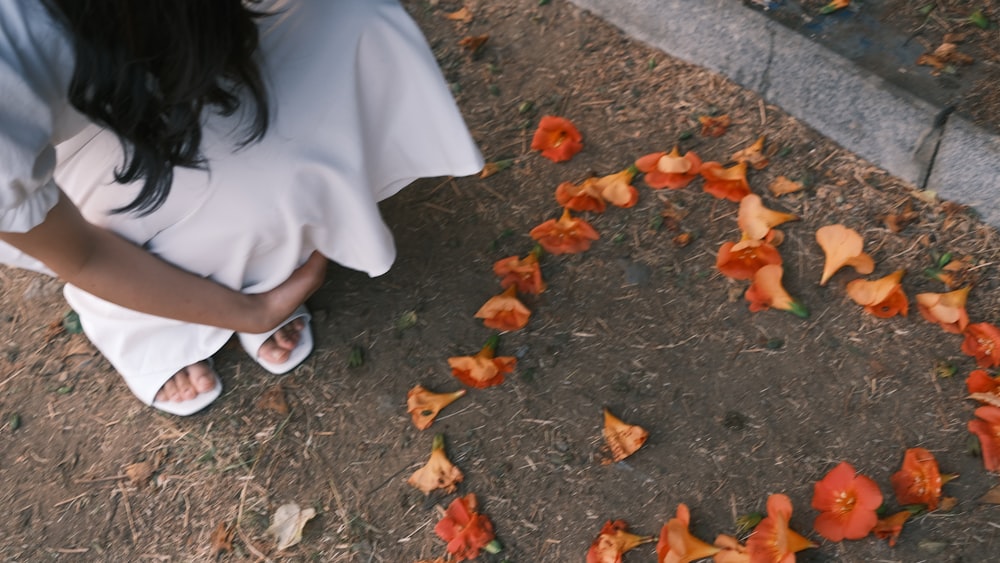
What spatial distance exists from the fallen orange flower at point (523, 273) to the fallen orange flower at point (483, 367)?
0.18 meters

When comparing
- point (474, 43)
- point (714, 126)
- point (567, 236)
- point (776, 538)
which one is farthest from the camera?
point (474, 43)

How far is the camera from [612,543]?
1772 mm

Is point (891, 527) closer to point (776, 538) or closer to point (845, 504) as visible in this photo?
point (845, 504)

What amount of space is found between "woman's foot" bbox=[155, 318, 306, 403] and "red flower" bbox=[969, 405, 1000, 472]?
1.56 m

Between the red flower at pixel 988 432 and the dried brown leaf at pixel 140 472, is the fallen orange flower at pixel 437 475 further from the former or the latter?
the red flower at pixel 988 432

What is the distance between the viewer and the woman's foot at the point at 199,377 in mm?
2131

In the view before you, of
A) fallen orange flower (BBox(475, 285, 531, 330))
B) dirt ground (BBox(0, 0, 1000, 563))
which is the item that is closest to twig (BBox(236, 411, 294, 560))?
dirt ground (BBox(0, 0, 1000, 563))

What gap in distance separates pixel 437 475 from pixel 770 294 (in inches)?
35.2

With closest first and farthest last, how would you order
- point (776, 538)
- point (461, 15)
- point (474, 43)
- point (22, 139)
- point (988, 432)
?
point (22, 139)
point (776, 538)
point (988, 432)
point (474, 43)
point (461, 15)

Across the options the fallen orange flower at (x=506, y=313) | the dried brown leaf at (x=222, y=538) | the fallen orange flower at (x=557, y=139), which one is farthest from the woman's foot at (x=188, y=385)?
the fallen orange flower at (x=557, y=139)

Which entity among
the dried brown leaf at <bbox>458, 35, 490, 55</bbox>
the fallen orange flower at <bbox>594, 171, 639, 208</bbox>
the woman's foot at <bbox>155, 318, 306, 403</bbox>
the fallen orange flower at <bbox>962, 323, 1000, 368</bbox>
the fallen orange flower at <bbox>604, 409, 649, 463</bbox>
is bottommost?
the woman's foot at <bbox>155, 318, 306, 403</bbox>

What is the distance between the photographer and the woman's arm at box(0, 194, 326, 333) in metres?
1.54

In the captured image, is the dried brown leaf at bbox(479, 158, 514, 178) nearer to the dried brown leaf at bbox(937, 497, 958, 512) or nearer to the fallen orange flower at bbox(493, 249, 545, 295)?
the fallen orange flower at bbox(493, 249, 545, 295)

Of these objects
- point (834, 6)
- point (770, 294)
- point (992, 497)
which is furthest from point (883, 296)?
point (834, 6)
